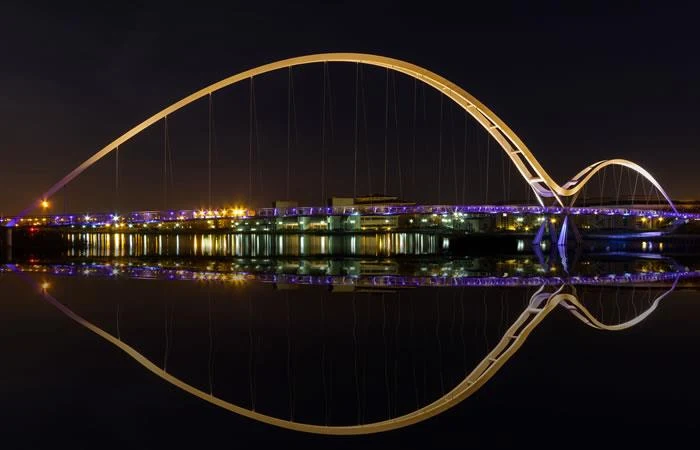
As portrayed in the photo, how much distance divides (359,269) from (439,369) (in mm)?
18769

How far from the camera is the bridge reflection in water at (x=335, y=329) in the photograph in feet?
24.7

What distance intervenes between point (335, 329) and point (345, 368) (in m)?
3.08

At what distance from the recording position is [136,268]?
27.3 m

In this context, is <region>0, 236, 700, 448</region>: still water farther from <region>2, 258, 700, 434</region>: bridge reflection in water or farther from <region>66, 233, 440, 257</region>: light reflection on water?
<region>66, 233, 440, 257</region>: light reflection on water

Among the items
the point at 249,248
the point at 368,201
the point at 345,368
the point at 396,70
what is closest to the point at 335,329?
the point at 345,368

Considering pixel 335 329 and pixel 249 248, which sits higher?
pixel 335 329

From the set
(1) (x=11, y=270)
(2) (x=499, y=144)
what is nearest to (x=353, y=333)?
(1) (x=11, y=270)

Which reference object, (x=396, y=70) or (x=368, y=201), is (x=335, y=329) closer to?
(x=396, y=70)

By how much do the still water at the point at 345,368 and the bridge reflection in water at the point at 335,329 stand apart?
4 centimetres

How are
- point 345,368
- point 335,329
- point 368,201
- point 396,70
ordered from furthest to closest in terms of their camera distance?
point 368,201 → point 396,70 → point 335,329 → point 345,368

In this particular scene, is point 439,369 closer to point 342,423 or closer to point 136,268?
point 342,423

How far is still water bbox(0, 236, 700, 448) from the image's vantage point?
657 cm

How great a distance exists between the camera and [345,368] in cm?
866

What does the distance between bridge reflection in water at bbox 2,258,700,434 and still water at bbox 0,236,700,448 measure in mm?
39
